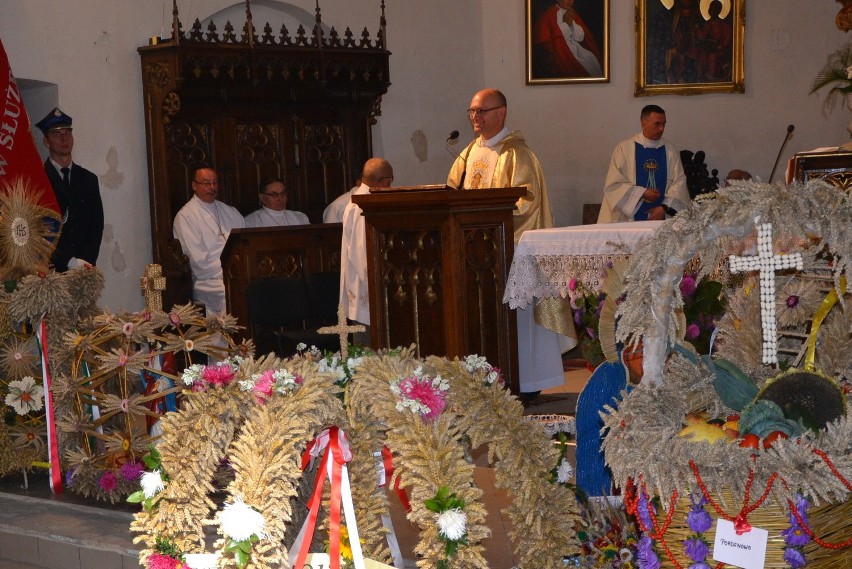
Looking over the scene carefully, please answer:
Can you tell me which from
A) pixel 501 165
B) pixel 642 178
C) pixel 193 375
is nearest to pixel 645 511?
pixel 193 375

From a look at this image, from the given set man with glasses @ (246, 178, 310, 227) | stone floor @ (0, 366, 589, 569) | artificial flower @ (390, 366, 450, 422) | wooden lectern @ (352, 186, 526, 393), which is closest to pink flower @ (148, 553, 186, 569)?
artificial flower @ (390, 366, 450, 422)

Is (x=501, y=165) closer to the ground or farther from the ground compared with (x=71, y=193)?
farther from the ground

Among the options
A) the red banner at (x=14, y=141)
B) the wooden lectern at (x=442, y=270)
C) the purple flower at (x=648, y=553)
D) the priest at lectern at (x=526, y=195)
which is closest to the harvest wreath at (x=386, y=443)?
the purple flower at (x=648, y=553)

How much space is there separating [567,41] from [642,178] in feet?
7.20

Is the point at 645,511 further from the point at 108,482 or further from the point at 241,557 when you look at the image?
the point at 108,482

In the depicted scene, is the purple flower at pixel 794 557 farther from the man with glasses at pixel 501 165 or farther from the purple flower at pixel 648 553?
the man with glasses at pixel 501 165

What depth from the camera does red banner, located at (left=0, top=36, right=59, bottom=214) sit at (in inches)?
311

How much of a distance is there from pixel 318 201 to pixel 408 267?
4.17 metres

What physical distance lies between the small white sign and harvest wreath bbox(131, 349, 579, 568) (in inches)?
15.5

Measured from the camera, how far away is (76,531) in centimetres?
451

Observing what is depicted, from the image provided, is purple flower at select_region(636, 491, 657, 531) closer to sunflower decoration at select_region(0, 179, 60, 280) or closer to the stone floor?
the stone floor

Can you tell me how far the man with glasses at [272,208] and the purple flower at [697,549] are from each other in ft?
24.7

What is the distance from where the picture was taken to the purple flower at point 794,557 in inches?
90.0

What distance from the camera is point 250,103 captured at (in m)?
10.0
